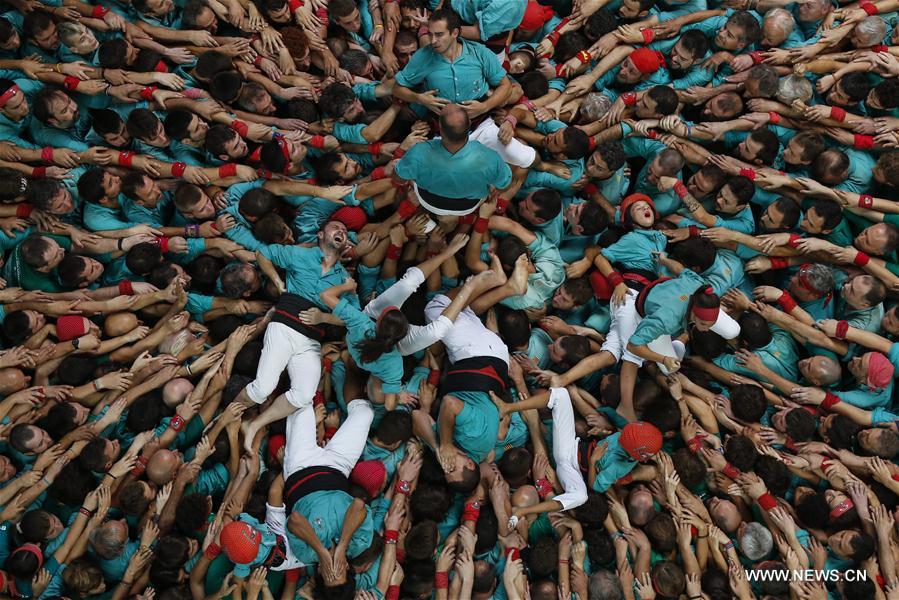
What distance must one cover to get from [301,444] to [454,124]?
251cm

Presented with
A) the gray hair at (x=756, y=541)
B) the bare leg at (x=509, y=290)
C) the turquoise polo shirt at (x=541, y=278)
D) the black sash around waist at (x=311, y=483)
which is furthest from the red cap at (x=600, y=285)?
the black sash around waist at (x=311, y=483)

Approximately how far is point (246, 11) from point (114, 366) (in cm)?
302

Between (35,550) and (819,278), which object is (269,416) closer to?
(35,550)

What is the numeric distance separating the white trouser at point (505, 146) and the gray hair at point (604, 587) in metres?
3.07

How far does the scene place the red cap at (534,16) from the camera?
680 cm

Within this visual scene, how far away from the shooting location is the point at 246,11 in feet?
21.6

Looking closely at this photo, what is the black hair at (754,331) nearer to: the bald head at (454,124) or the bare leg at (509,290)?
the bare leg at (509,290)

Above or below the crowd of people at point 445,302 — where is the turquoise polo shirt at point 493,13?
above

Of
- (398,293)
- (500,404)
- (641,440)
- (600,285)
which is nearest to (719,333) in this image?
(600,285)

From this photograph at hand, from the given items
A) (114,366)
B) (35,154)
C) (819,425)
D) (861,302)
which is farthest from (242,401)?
(861,302)

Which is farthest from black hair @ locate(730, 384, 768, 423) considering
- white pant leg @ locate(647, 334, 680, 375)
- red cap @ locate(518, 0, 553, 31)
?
red cap @ locate(518, 0, 553, 31)

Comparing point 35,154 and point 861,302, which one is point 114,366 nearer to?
point 35,154

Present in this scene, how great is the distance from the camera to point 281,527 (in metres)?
5.67

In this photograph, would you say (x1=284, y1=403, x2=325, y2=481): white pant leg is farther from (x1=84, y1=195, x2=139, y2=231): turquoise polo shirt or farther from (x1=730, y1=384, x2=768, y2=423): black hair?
(x1=730, y1=384, x2=768, y2=423): black hair
